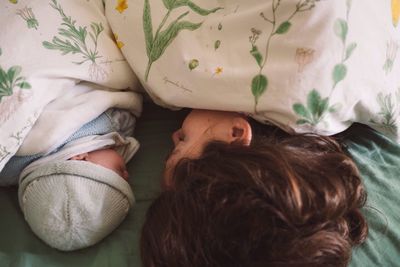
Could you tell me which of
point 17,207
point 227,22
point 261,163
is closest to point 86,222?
point 17,207

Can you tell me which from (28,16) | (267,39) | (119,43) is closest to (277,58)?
(267,39)

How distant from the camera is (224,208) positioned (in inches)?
21.6

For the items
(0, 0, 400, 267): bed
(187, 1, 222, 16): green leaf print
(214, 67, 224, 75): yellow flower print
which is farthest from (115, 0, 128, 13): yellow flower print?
(214, 67, 224, 75): yellow flower print

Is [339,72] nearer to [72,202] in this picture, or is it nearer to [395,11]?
[395,11]

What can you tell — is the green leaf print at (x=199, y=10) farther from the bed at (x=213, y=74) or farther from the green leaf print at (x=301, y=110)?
the green leaf print at (x=301, y=110)

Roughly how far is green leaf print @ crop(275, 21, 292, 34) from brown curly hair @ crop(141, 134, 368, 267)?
167mm

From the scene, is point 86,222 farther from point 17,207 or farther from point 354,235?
point 354,235

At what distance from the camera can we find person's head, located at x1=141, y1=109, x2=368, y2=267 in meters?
0.53

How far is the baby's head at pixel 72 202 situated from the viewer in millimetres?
613

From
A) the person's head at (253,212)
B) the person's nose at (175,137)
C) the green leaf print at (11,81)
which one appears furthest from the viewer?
the person's nose at (175,137)

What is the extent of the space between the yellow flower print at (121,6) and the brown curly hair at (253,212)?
0.33 meters

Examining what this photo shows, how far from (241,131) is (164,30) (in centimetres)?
22

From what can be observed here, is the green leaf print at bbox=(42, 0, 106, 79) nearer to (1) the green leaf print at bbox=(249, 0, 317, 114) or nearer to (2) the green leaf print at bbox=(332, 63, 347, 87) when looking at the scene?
(1) the green leaf print at bbox=(249, 0, 317, 114)

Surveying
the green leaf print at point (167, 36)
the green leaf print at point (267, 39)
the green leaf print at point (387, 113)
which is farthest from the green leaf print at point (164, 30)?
the green leaf print at point (387, 113)
